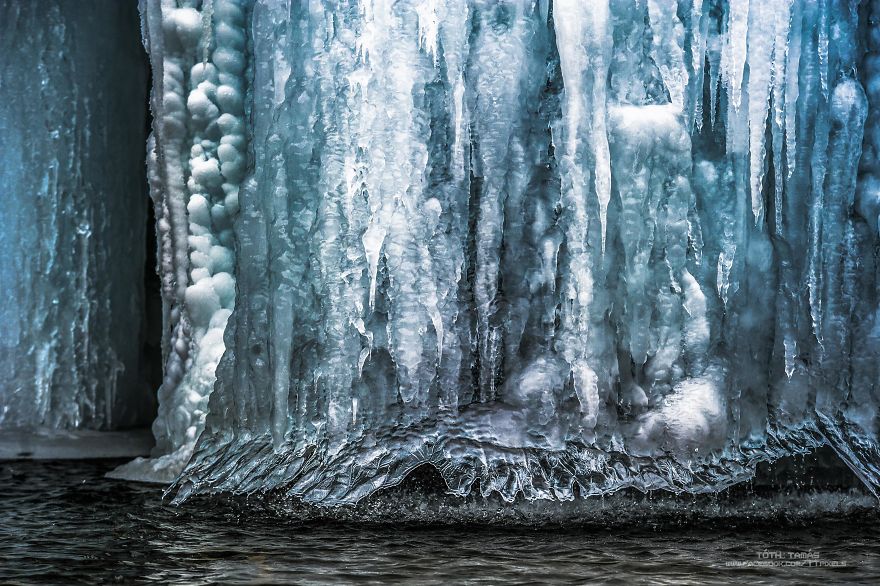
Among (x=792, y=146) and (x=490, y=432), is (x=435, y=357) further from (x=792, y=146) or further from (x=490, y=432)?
(x=792, y=146)

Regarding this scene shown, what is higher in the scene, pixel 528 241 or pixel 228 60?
pixel 228 60

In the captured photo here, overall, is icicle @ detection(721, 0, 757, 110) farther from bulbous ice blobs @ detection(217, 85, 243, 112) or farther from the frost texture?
bulbous ice blobs @ detection(217, 85, 243, 112)

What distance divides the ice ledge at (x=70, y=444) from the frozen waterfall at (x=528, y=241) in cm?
96

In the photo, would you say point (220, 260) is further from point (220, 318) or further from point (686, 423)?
point (686, 423)

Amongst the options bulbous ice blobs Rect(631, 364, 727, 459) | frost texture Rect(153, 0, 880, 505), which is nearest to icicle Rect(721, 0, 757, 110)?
frost texture Rect(153, 0, 880, 505)

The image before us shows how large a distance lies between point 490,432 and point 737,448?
2.87ft

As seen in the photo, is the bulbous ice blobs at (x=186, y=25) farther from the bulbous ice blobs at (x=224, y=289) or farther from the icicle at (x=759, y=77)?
the icicle at (x=759, y=77)

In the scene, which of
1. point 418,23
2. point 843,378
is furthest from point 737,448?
point 418,23

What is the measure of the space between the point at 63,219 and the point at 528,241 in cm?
254

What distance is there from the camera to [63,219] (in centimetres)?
479

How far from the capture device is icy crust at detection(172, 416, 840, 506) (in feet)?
10.3

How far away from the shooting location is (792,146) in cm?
348

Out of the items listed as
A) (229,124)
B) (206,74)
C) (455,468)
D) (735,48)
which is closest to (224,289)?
(229,124)

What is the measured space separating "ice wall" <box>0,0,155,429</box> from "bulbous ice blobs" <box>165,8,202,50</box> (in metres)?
1.50
